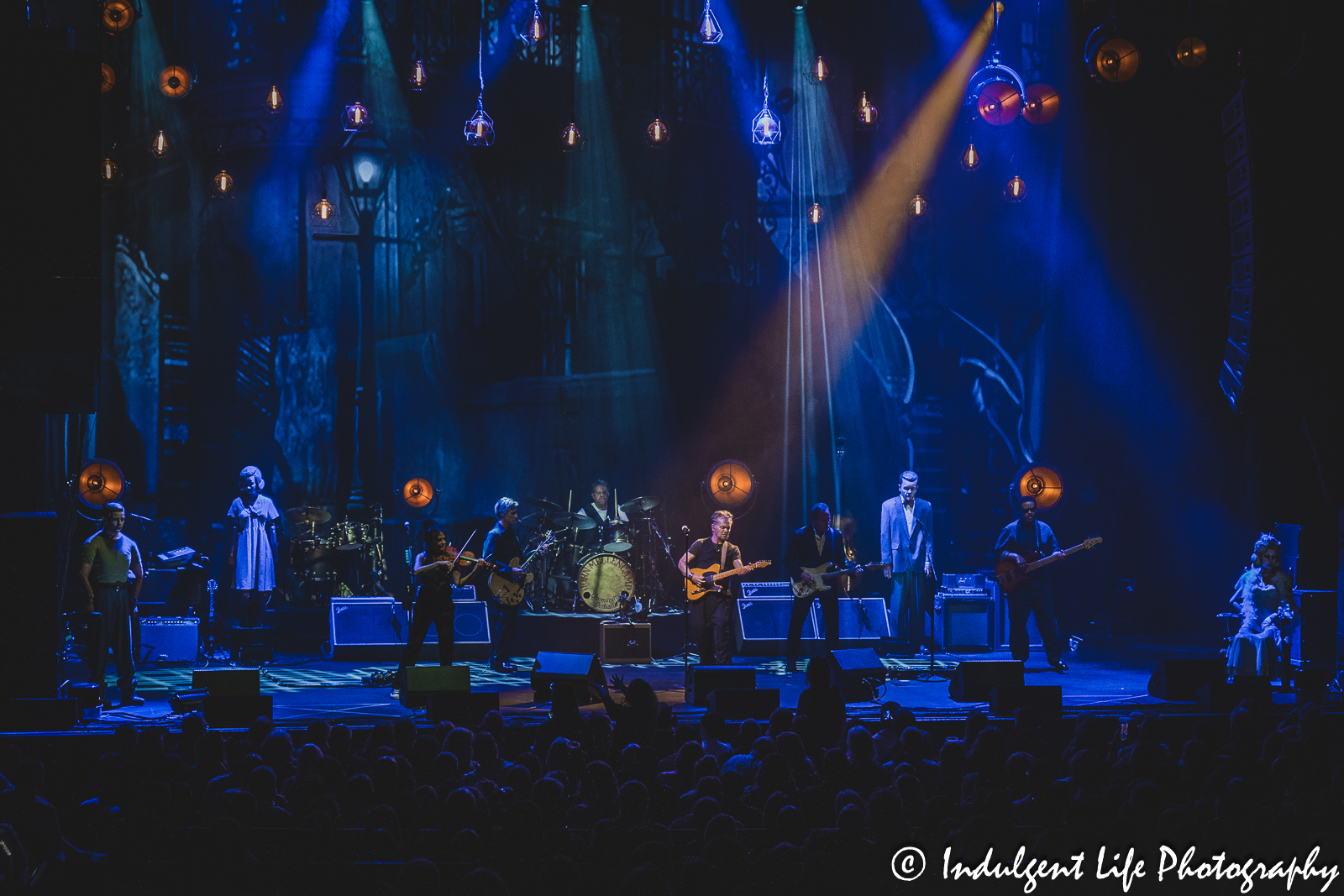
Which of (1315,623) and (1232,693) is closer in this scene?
(1232,693)

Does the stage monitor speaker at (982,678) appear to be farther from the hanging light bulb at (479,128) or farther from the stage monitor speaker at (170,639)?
the stage monitor speaker at (170,639)

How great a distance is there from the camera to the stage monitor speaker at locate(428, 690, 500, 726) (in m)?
8.22

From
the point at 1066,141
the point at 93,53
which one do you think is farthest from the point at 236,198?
the point at 1066,141

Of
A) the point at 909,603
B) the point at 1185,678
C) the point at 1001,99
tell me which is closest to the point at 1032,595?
the point at 909,603

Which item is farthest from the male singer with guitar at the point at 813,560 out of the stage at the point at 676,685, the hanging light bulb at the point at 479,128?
the hanging light bulb at the point at 479,128

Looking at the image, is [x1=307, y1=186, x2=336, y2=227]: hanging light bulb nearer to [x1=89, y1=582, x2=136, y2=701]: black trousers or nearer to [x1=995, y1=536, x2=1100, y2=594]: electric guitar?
[x1=89, y1=582, x2=136, y2=701]: black trousers

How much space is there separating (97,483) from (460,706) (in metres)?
8.71

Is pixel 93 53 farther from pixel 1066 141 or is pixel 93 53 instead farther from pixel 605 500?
pixel 1066 141

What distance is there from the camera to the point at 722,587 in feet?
40.1

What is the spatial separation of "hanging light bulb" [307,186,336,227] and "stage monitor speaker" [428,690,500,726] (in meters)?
8.83

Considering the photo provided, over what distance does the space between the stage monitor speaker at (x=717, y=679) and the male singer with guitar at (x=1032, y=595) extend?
4488mm

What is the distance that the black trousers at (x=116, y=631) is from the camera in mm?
10266

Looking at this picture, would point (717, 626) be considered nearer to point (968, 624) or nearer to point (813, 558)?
point (813, 558)

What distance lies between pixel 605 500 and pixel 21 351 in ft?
28.5
